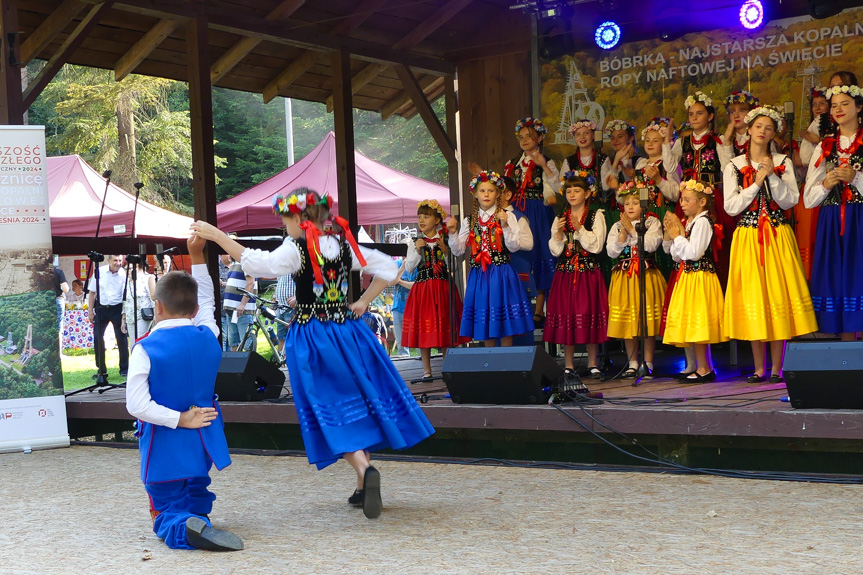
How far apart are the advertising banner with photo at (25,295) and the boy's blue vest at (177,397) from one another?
277 cm

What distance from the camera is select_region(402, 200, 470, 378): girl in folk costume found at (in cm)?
654

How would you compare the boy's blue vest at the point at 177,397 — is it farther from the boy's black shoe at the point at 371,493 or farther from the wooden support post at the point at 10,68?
the wooden support post at the point at 10,68

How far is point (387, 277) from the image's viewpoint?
3980mm

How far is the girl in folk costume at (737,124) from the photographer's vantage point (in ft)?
19.2

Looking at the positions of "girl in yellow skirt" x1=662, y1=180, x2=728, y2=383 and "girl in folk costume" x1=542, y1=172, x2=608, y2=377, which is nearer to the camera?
"girl in yellow skirt" x1=662, y1=180, x2=728, y2=383

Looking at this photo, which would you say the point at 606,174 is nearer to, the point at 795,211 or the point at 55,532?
the point at 795,211

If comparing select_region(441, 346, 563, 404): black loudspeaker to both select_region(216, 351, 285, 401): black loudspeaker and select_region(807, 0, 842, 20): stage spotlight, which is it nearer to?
select_region(216, 351, 285, 401): black loudspeaker

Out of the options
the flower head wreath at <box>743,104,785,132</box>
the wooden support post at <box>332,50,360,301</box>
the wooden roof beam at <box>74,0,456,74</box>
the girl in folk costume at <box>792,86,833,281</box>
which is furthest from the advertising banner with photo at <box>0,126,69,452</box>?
the girl in folk costume at <box>792,86,833,281</box>

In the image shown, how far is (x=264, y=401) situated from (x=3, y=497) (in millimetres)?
1682

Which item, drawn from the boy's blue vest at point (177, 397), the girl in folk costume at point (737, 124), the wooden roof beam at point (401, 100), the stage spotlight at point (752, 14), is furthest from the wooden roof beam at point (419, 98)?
the boy's blue vest at point (177, 397)

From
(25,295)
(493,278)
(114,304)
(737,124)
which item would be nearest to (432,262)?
(493,278)

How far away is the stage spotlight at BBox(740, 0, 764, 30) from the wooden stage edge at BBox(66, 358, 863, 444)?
2.76 m

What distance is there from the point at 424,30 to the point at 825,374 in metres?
5.04

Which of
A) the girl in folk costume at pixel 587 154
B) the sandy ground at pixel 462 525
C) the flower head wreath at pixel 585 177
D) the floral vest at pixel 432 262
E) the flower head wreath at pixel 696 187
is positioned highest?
the girl in folk costume at pixel 587 154
